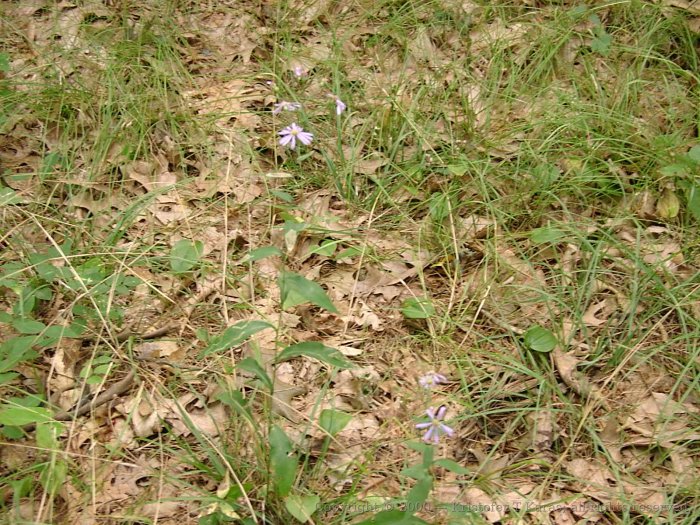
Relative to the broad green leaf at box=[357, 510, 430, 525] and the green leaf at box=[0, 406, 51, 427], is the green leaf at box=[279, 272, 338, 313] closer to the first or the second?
the broad green leaf at box=[357, 510, 430, 525]

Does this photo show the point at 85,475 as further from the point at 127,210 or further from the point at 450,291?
the point at 450,291

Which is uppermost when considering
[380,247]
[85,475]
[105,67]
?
[105,67]

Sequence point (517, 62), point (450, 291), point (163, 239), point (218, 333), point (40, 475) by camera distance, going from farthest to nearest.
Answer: point (517, 62) → point (163, 239) → point (450, 291) → point (218, 333) → point (40, 475)

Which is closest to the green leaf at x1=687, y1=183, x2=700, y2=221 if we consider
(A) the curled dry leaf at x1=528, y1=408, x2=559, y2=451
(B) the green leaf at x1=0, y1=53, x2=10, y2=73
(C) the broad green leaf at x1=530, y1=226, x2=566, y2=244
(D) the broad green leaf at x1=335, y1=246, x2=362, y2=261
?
(C) the broad green leaf at x1=530, y1=226, x2=566, y2=244

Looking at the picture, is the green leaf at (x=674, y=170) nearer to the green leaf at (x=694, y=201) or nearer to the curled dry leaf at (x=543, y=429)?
the green leaf at (x=694, y=201)

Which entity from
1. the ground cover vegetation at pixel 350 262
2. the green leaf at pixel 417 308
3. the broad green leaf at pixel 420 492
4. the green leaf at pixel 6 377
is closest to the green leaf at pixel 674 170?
the ground cover vegetation at pixel 350 262

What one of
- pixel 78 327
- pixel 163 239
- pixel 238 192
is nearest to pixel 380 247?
pixel 238 192
